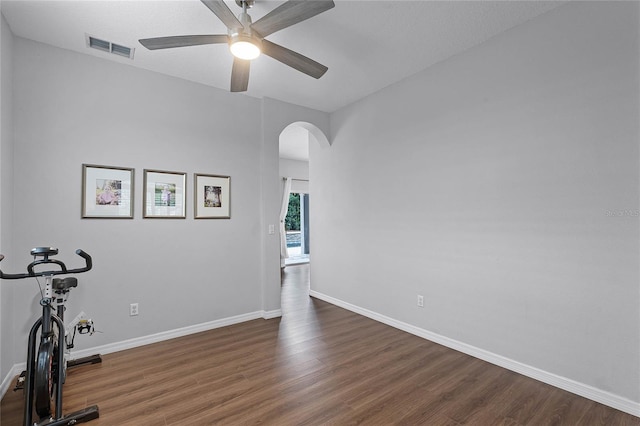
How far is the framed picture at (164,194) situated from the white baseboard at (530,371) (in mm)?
2705

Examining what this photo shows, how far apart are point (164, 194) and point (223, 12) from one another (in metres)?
2.04

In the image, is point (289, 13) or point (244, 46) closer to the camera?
point (289, 13)

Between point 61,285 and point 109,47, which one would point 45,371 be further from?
point 109,47

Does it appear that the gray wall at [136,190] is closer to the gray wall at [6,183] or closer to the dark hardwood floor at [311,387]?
the gray wall at [6,183]

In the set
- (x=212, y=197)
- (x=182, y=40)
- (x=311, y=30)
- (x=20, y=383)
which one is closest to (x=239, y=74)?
(x=182, y=40)

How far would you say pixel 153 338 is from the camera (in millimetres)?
3094

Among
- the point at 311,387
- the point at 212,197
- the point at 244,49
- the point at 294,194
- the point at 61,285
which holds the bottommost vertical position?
the point at 311,387

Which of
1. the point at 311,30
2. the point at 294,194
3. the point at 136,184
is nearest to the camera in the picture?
the point at 311,30

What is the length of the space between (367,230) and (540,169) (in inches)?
78.4

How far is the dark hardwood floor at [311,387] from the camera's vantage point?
1915 millimetres

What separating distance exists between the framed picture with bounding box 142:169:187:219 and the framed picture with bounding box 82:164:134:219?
6.0 inches

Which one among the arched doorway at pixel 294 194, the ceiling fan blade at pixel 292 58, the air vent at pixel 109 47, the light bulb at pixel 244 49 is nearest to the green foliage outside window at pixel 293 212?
the arched doorway at pixel 294 194

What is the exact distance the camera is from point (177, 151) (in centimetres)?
328

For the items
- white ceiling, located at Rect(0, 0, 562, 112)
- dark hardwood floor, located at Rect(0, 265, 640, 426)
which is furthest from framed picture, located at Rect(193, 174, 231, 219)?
dark hardwood floor, located at Rect(0, 265, 640, 426)
